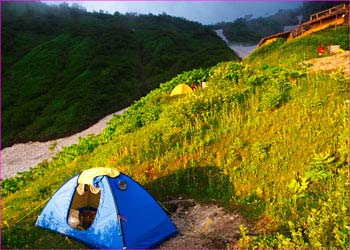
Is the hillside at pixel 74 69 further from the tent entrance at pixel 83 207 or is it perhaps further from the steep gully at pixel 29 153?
the tent entrance at pixel 83 207

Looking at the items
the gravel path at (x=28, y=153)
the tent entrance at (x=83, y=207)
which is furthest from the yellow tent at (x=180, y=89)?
the tent entrance at (x=83, y=207)

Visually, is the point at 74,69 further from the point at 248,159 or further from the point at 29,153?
the point at 248,159

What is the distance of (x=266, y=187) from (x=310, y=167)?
1390 mm

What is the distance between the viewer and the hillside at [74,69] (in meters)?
47.1

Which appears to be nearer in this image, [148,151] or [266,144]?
[266,144]

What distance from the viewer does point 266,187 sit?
1202 cm

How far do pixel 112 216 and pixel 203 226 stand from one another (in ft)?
8.10

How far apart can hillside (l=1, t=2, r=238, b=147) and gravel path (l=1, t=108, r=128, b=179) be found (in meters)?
1.76

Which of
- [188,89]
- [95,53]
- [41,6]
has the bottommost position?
[188,89]

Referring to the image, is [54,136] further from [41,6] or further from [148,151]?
[41,6]

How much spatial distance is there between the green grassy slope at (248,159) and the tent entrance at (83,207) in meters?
0.87

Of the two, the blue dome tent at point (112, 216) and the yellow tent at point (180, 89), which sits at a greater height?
the yellow tent at point (180, 89)

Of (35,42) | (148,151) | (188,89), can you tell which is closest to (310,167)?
(148,151)

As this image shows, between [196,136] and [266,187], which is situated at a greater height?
[196,136]
